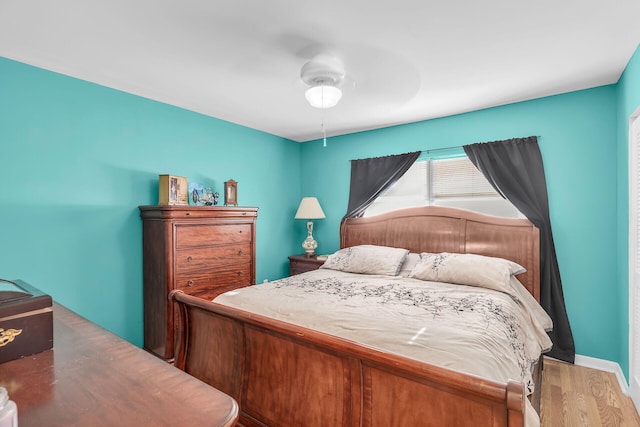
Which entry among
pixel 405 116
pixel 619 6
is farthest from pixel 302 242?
pixel 619 6

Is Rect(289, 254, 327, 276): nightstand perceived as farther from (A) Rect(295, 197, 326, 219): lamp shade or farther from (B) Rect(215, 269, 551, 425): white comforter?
(B) Rect(215, 269, 551, 425): white comforter

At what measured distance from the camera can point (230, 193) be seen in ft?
12.1

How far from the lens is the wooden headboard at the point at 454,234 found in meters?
3.01

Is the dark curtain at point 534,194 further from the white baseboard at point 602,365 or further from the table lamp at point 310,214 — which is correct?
the table lamp at point 310,214

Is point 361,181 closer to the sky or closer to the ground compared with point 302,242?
closer to the sky

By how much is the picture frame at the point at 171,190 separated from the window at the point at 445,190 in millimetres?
2231

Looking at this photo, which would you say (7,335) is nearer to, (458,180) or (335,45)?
(335,45)

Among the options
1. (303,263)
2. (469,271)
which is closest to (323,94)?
(469,271)

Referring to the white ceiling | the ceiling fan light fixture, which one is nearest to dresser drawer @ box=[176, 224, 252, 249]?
the white ceiling

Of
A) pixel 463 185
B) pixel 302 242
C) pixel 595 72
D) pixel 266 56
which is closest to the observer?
pixel 266 56

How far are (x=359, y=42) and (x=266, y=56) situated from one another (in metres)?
0.64

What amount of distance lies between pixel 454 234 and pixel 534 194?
2.60ft

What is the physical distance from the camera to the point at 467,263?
2783 millimetres

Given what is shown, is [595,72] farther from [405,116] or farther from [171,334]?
[171,334]
